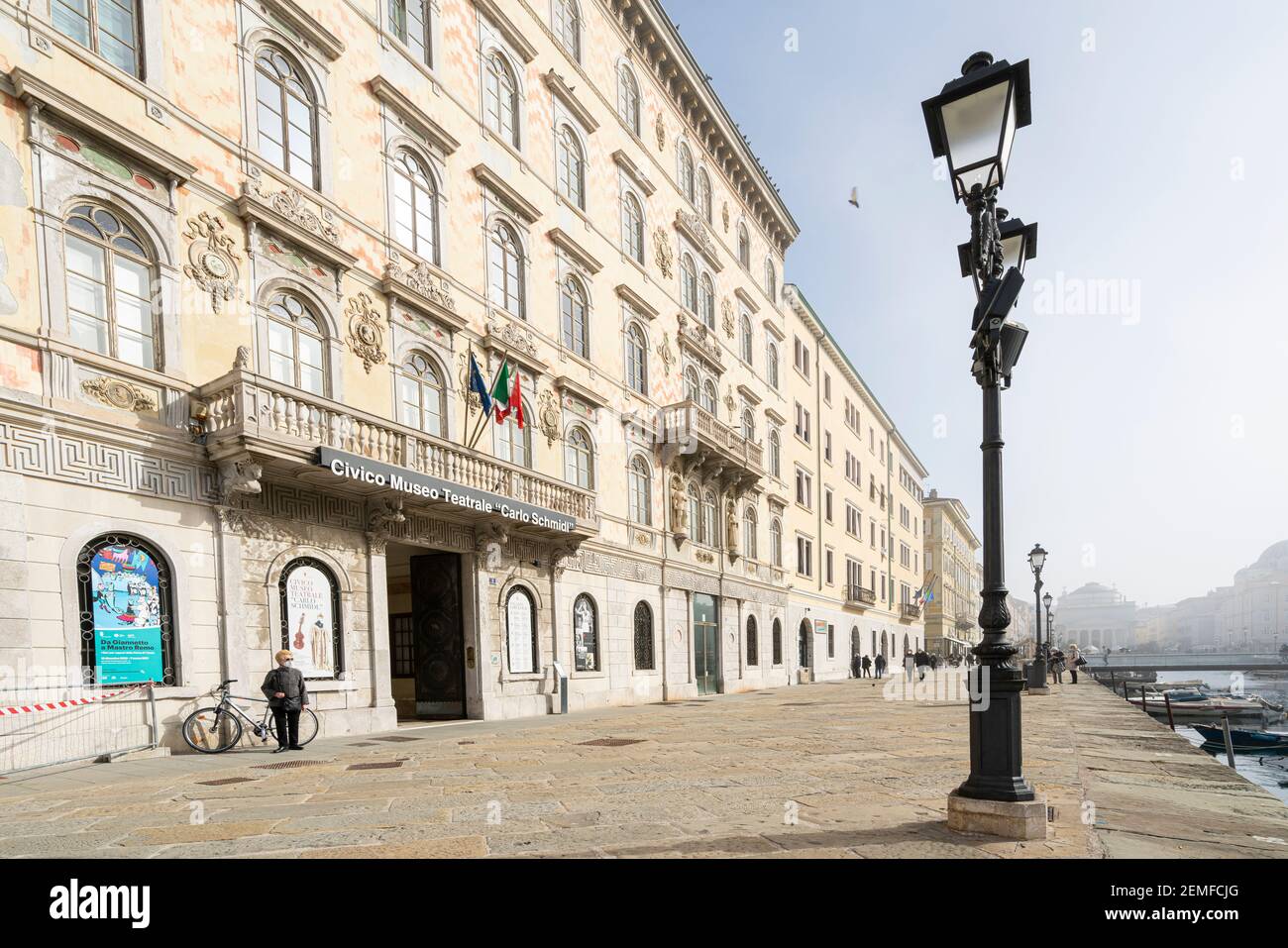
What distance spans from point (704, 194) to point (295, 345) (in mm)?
21587

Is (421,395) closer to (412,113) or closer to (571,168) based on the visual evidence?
(412,113)

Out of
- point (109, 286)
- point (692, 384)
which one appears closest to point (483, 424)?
point (109, 286)

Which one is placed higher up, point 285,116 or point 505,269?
point 285,116

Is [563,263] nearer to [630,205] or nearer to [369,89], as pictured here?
[630,205]

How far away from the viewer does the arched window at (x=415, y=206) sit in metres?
16.0

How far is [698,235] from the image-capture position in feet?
97.0

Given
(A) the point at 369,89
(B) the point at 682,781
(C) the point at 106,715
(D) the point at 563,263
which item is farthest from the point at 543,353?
(B) the point at 682,781

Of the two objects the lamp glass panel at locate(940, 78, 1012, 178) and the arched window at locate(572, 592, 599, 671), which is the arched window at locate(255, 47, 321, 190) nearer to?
the arched window at locate(572, 592, 599, 671)

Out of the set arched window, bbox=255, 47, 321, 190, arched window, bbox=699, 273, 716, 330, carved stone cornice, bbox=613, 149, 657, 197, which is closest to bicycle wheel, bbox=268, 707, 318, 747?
arched window, bbox=255, 47, 321, 190

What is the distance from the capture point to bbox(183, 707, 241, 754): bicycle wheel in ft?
35.4

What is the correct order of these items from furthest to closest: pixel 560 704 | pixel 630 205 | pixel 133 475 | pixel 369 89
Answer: pixel 630 205, pixel 560 704, pixel 369 89, pixel 133 475

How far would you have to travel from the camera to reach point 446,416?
1650cm

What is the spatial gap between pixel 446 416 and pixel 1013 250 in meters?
12.3

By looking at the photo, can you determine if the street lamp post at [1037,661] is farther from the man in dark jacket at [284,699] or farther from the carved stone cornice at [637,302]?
the man in dark jacket at [284,699]
